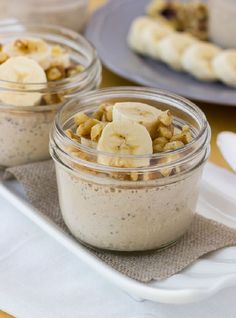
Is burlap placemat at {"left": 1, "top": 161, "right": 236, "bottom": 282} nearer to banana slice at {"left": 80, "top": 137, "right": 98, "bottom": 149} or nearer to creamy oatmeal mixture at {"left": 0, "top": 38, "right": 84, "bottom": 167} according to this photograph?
creamy oatmeal mixture at {"left": 0, "top": 38, "right": 84, "bottom": 167}

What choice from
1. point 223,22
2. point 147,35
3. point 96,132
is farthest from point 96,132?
point 223,22

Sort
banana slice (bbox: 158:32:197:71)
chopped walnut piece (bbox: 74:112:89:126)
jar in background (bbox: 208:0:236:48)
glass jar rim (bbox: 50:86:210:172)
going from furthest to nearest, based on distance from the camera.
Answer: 1. jar in background (bbox: 208:0:236:48)
2. banana slice (bbox: 158:32:197:71)
3. chopped walnut piece (bbox: 74:112:89:126)
4. glass jar rim (bbox: 50:86:210:172)

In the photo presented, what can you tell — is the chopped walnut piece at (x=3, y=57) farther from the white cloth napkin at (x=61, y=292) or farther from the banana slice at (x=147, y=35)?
the banana slice at (x=147, y=35)

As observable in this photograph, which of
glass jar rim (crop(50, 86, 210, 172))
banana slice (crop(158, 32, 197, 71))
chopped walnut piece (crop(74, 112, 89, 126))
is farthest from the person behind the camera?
banana slice (crop(158, 32, 197, 71))

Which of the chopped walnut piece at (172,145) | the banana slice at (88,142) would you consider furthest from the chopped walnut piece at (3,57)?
the chopped walnut piece at (172,145)

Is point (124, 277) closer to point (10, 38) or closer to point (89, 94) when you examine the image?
point (89, 94)

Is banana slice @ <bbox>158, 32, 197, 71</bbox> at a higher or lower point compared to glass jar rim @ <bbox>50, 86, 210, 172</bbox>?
lower

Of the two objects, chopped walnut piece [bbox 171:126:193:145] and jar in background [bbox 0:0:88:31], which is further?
jar in background [bbox 0:0:88:31]

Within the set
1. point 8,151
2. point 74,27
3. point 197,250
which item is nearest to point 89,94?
point 8,151

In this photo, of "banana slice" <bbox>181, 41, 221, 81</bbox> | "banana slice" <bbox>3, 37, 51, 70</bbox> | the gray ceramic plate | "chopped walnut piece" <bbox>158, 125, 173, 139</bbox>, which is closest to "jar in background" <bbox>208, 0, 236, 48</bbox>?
"banana slice" <bbox>181, 41, 221, 81</bbox>
